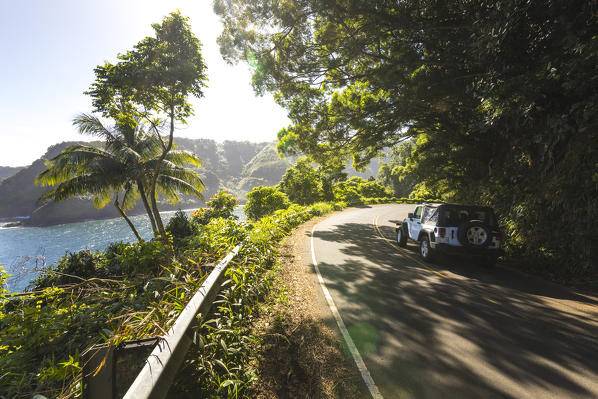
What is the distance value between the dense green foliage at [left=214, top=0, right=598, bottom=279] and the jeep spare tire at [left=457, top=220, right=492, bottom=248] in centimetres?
211

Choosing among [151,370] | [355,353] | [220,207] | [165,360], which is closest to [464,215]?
[355,353]

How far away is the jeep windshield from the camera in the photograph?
270 inches

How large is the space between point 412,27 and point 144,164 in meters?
13.9

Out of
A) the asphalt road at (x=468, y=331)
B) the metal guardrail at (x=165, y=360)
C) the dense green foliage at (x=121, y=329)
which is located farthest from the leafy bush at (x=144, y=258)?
the asphalt road at (x=468, y=331)

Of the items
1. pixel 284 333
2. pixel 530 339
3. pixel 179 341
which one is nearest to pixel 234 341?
pixel 284 333

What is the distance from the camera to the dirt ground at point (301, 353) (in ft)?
8.58

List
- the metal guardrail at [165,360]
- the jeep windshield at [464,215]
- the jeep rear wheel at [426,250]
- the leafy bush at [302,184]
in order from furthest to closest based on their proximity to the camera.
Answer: the leafy bush at [302,184] → the jeep rear wheel at [426,250] → the jeep windshield at [464,215] → the metal guardrail at [165,360]

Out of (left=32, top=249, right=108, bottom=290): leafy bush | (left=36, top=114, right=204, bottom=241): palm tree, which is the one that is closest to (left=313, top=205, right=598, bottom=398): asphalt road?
(left=32, top=249, right=108, bottom=290): leafy bush

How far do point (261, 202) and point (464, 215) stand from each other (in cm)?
1351

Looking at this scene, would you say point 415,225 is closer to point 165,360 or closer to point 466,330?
point 466,330

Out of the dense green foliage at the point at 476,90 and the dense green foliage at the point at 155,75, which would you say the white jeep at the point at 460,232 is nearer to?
the dense green foliage at the point at 476,90

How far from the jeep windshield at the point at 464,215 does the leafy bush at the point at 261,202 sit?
1263 cm

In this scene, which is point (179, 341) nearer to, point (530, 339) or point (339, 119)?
point (530, 339)

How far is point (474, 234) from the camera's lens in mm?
6512
